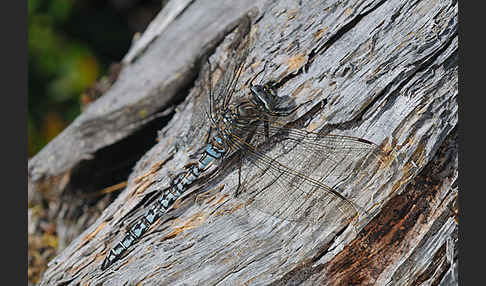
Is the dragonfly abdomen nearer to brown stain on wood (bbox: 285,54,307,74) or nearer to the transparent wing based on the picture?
the transparent wing

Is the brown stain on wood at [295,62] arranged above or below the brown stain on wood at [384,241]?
above

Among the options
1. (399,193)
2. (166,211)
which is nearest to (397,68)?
(399,193)

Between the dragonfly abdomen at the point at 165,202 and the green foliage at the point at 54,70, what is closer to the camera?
the dragonfly abdomen at the point at 165,202

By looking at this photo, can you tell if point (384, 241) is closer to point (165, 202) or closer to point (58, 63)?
point (165, 202)

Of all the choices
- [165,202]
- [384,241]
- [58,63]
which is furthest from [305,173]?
[58,63]

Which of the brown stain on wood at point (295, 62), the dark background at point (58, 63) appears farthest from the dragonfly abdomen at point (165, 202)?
the dark background at point (58, 63)

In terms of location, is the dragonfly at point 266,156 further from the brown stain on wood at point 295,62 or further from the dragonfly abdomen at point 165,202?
the brown stain on wood at point 295,62

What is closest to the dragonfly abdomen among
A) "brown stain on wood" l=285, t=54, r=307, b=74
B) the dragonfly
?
the dragonfly
